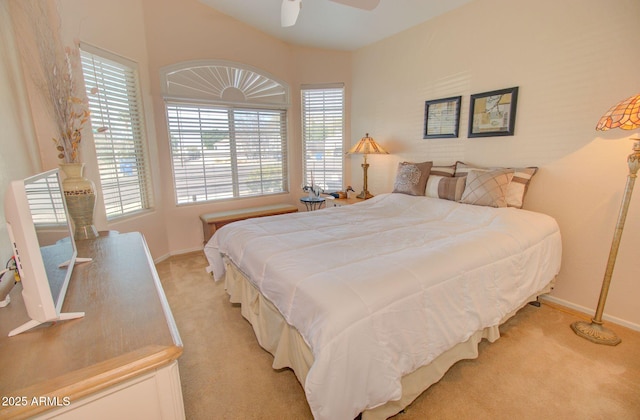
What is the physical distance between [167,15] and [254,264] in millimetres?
3214

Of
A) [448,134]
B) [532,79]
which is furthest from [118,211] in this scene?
[532,79]

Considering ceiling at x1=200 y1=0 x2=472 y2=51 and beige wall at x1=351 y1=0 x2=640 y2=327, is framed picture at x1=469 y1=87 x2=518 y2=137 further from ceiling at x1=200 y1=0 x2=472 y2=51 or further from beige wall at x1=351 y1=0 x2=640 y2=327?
ceiling at x1=200 y1=0 x2=472 y2=51

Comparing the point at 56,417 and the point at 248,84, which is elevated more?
the point at 248,84

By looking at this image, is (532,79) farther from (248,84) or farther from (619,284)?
(248,84)

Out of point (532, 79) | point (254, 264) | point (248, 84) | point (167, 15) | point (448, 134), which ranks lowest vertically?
point (254, 264)

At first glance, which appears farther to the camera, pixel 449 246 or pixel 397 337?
pixel 449 246

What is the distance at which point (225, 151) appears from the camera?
4.02 metres

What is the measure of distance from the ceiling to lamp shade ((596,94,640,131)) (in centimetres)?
181

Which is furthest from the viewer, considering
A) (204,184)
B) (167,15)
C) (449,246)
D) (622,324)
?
(204,184)

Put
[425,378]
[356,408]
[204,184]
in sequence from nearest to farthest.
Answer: [356,408]
[425,378]
[204,184]

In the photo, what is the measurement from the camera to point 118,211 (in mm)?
3057

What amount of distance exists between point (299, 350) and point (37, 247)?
1135 millimetres

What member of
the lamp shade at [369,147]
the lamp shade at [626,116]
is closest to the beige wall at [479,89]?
the lamp shade at [369,147]

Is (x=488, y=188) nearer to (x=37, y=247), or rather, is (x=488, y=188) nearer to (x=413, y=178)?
(x=413, y=178)
